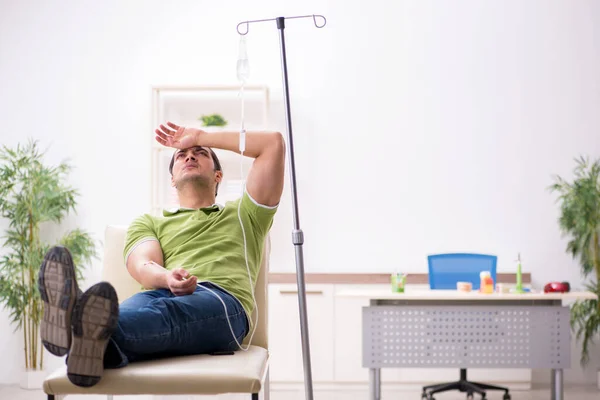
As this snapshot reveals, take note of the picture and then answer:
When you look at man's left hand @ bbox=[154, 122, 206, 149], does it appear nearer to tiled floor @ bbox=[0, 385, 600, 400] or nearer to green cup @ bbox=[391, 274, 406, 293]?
green cup @ bbox=[391, 274, 406, 293]

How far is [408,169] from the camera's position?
4906 millimetres

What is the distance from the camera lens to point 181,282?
2.09 metres

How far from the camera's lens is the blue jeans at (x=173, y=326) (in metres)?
1.91

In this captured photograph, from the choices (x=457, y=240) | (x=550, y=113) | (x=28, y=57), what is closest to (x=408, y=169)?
(x=457, y=240)

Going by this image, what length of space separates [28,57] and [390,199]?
2611 millimetres

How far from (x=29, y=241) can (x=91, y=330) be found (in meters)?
3.18

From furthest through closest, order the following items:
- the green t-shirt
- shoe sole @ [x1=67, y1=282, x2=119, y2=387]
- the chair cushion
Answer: the green t-shirt < the chair cushion < shoe sole @ [x1=67, y1=282, x2=119, y2=387]

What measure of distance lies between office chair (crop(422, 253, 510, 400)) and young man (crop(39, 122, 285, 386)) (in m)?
1.94

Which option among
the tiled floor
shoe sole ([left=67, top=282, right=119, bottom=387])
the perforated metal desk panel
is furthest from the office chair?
shoe sole ([left=67, top=282, right=119, bottom=387])

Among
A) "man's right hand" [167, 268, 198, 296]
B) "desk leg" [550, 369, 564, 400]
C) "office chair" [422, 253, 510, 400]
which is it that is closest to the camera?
"man's right hand" [167, 268, 198, 296]

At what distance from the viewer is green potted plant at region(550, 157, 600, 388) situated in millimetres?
4547

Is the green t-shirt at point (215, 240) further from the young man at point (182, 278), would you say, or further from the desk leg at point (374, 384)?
the desk leg at point (374, 384)

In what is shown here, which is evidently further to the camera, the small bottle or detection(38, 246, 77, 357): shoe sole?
the small bottle

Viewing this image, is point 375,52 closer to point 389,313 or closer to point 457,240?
point 457,240
